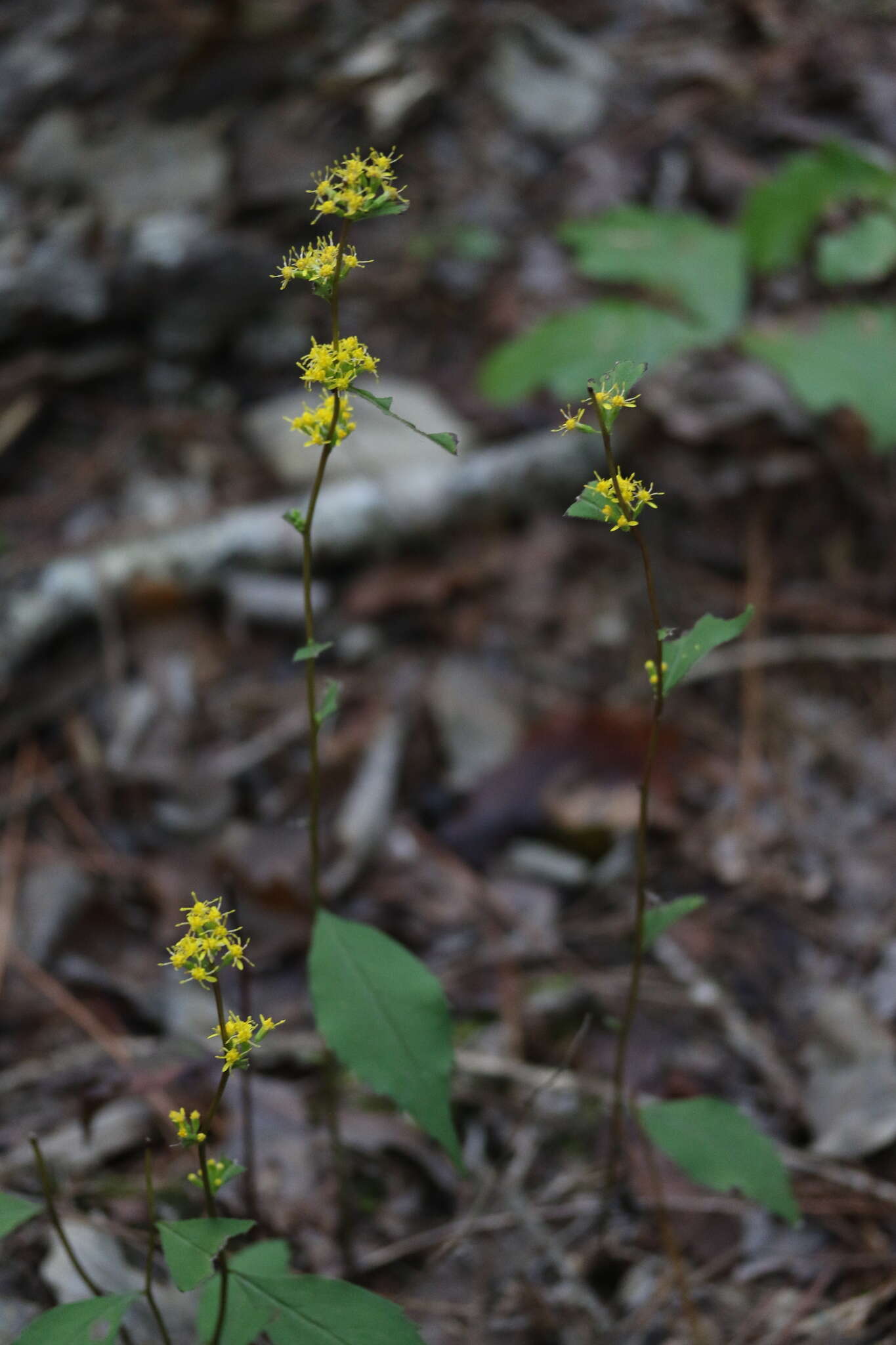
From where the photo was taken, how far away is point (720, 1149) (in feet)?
5.31

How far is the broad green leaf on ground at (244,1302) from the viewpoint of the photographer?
1.29 meters

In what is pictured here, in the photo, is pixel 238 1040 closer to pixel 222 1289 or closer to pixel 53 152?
pixel 222 1289

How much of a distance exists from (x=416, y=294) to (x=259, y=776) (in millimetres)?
2408

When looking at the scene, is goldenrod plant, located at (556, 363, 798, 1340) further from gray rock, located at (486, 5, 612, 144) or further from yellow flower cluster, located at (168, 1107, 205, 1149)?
gray rock, located at (486, 5, 612, 144)

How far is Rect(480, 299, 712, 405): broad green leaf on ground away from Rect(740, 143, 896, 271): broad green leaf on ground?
461 millimetres

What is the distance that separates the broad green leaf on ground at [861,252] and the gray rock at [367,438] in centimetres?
141

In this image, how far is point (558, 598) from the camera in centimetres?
354

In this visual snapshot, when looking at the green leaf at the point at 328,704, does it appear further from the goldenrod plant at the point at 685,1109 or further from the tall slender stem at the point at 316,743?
the goldenrod plant at the point at 685,1109

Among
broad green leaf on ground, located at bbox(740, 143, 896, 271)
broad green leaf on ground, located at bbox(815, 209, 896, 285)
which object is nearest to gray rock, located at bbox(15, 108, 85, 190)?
broad green leaf on ground, located at bbox(740, 143, 896, 271)

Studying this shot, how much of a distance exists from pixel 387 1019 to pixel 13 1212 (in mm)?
532

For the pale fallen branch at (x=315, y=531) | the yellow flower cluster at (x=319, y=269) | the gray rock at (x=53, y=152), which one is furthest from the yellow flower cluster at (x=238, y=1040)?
the gray rock at (x=53, y=152)

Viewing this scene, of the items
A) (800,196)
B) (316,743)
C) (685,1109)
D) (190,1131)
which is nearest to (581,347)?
(800,196)

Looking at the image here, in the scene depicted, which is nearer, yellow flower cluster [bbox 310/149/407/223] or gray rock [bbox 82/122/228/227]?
yellow flower cluster [bbox 310/149/407/223]

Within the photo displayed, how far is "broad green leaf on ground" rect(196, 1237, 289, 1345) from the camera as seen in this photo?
1.29m
